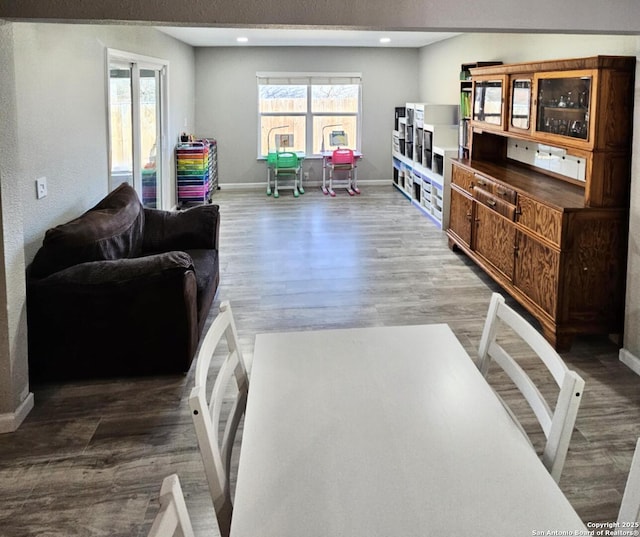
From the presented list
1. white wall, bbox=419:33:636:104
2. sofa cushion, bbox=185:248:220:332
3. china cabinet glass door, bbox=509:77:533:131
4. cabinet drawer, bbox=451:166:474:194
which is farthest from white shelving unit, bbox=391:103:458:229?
sofa cushion, bbox=185:248:220:332

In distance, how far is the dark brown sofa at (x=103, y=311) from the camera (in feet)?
10.5

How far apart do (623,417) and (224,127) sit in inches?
325

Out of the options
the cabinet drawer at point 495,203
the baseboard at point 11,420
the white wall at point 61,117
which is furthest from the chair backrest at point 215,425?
Answer: the cabinet drawer at point 495,203

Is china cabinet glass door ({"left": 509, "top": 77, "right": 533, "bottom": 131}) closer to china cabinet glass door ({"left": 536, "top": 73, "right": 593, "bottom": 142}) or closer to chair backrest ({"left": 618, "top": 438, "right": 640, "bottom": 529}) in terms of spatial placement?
china cabinet glass door ({"left": 536, "top": 73, "right": 593, "bottom": 142})

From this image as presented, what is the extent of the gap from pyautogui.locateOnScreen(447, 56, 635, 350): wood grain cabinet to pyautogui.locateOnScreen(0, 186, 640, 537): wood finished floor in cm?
31

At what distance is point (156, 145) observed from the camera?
7.25 m

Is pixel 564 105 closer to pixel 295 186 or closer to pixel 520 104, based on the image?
pixel 520 104

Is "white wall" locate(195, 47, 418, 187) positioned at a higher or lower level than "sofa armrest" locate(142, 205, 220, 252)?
higher

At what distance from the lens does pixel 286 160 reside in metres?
9.61

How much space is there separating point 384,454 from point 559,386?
525 mm

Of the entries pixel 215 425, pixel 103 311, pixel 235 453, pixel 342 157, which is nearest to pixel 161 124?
pixel 342 157

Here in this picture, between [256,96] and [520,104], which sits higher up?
[256,96]

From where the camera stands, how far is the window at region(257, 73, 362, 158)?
394 inches

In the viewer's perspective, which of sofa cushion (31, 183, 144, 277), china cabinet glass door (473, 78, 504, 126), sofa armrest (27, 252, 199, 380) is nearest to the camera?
sofa armrest (27, 252, 199, 380)
